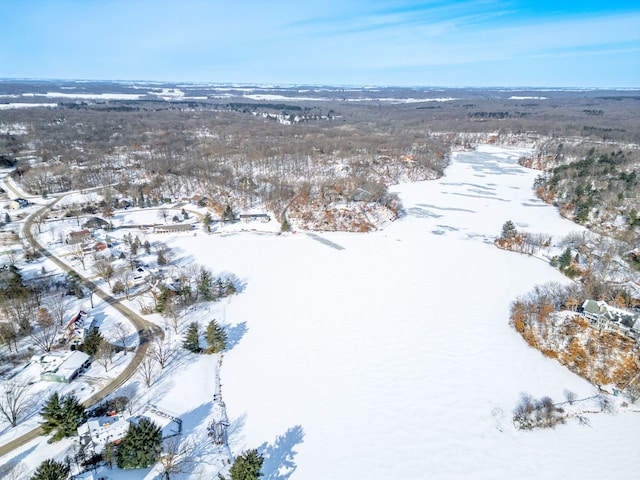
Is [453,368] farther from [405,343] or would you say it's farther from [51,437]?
[51,437]

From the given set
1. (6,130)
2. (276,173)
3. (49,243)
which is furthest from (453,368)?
(6,130)

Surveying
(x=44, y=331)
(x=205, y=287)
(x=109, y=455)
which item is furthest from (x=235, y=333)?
(x=44, y=331)

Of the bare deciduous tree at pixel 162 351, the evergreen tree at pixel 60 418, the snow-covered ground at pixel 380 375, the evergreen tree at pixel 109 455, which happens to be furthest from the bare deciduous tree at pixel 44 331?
the evergreen tree at pixel 109 455

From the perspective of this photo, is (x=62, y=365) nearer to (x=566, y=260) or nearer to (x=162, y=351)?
(x=162, y=351)

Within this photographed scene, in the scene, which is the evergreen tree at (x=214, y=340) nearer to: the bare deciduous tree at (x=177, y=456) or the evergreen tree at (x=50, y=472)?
the bare deciduous tree at (x=177, y=456)

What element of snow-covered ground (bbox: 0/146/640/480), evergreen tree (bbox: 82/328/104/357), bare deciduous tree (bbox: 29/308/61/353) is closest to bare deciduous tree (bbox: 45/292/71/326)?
bare deciduous tree (bbox: 29/308/61/353)

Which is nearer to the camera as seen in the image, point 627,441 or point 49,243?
point 627,441
